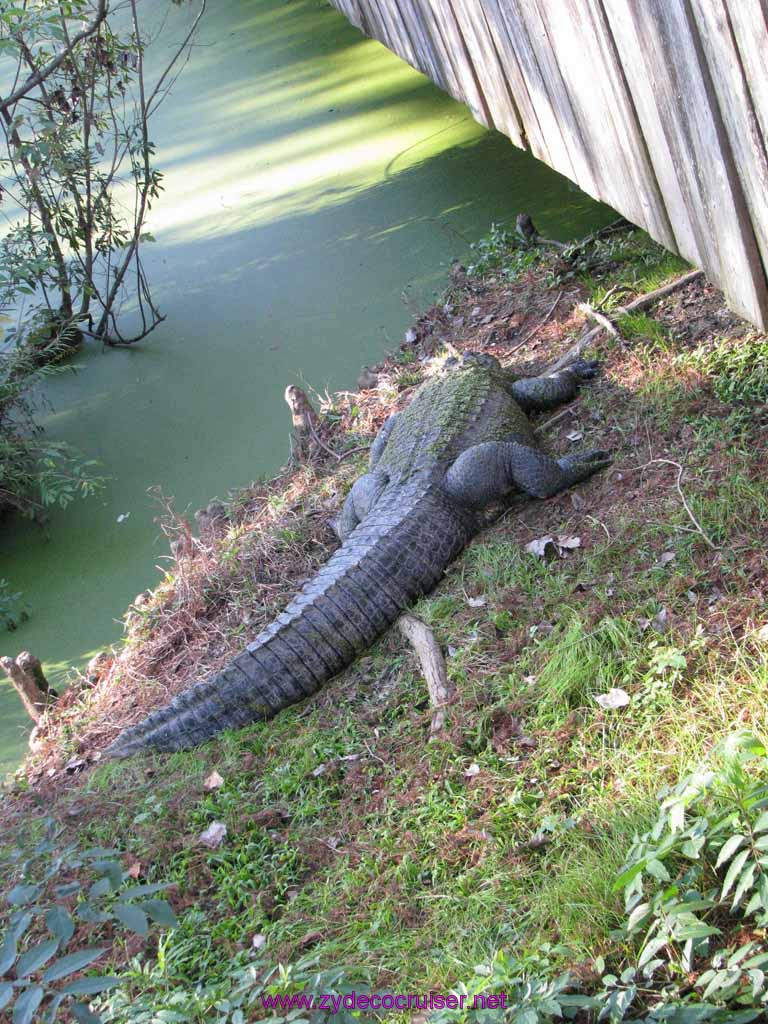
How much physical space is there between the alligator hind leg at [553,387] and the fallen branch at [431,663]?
161 centimetres

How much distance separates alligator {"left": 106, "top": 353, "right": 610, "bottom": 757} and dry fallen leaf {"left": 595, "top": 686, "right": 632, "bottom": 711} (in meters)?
1.26

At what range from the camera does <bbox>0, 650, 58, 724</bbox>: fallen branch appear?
15.1ft

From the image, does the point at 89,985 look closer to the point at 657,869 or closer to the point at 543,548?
the point at 657,869

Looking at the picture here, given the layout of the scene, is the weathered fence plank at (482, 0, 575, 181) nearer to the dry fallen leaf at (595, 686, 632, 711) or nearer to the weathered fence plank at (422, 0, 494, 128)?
the weathered fence plank at (422, 0, 494, 128)

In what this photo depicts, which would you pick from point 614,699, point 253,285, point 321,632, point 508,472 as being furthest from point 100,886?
point 253,285

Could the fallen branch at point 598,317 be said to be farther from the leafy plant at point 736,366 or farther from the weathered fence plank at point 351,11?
the weathered fence plank at point 351,11

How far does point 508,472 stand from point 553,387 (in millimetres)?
882

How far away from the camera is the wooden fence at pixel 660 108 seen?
2895mm

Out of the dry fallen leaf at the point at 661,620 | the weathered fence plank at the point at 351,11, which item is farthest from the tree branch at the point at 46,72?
the dry fallen leaf at the point at 661,620

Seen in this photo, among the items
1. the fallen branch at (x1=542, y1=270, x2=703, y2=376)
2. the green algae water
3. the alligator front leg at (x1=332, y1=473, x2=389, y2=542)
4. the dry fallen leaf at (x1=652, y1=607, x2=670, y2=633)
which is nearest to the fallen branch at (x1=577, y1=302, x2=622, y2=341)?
the fallen branch at (x1=542, y1=270, x2=703, y2=376)

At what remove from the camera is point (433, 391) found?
16.7 feet

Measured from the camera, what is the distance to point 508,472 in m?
4.26

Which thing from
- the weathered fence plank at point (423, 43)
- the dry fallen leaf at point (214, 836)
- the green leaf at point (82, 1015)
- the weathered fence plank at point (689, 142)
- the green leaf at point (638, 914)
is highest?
the weathered fence plank at point (423, 43)

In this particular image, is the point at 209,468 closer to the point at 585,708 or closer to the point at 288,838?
the point at 288,838
